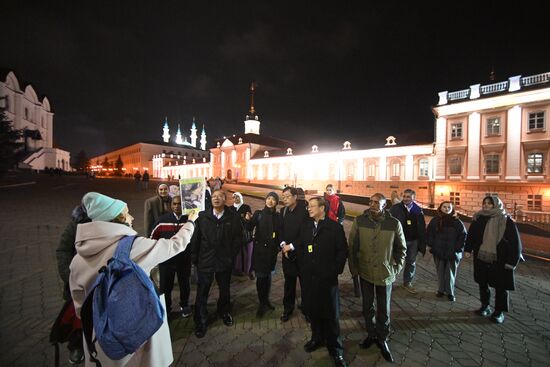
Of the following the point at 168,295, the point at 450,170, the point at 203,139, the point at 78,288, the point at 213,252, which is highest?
the point at 203,139

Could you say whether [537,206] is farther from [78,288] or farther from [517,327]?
[78,288]

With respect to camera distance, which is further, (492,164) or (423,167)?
(423,167)

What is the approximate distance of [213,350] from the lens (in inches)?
151

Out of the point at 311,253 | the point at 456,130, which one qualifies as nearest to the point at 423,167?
the point at 456,130

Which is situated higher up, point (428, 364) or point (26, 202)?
point (26, 202)

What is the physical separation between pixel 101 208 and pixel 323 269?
2.78m

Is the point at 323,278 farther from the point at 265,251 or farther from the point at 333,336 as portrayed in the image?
the point at 265,251

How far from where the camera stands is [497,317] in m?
4.71

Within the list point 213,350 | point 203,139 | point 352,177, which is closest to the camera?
point 213,350

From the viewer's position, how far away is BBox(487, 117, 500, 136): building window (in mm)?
27203

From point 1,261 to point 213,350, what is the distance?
7.03m

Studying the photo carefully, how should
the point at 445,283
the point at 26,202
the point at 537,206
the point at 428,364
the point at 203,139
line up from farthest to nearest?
the point at 203,139
the point at 537,206
the point at 26,202
the point at 445,283
the point at 428,364

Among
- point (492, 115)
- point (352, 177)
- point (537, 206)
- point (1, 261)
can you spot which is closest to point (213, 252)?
point (1, 261)

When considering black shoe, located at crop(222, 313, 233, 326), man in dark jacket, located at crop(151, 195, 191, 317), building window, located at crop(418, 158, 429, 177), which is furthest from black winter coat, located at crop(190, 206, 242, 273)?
building window, located at crop(418, 158, 429, 177)
